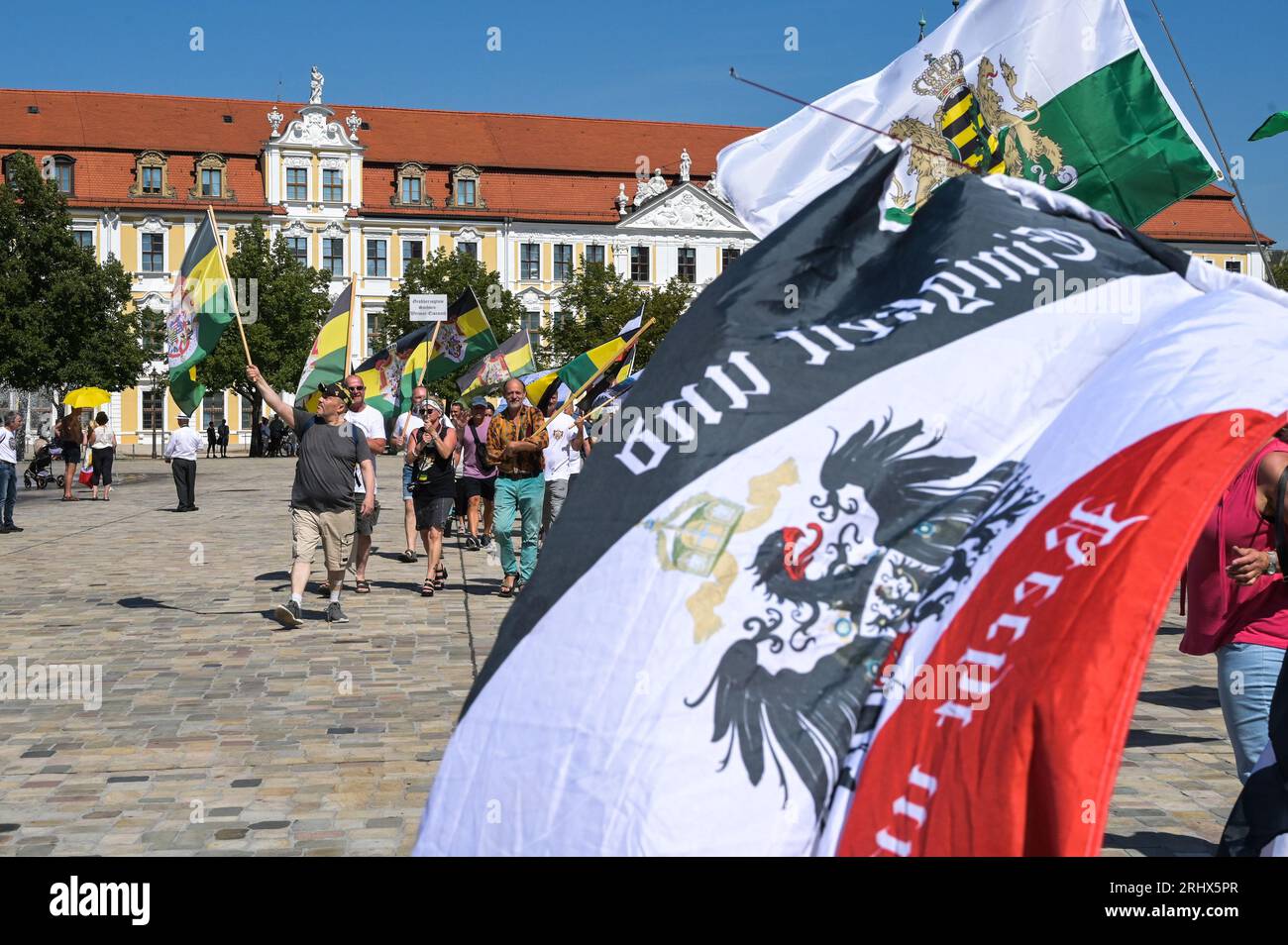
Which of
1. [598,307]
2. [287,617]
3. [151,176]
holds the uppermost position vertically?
[151,176]

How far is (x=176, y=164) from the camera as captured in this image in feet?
247

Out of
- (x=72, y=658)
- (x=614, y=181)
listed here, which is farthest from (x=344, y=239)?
(x=72, y=658)

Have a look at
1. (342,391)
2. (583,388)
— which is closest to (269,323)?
(583,388)

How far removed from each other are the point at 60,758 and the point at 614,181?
254ft

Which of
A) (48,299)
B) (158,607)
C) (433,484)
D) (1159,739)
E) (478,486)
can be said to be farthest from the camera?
(48,299)

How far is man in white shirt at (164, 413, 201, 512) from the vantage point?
25266mm

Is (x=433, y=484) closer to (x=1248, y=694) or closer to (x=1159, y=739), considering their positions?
(x=1159, y=739)

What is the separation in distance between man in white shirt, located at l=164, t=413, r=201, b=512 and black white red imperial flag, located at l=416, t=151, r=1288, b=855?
23624 millimetres

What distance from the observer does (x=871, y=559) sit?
2.59m

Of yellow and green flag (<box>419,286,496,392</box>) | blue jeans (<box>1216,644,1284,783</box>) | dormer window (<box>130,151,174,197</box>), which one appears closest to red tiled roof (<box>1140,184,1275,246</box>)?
dormer window (<box>130,151,174,197</box>)

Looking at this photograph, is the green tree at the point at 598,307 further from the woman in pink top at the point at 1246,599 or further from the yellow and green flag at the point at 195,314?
the woman in pink top at the point at 1246,599

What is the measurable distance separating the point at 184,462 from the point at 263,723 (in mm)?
18687

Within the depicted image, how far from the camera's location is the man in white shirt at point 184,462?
25.3 meters
